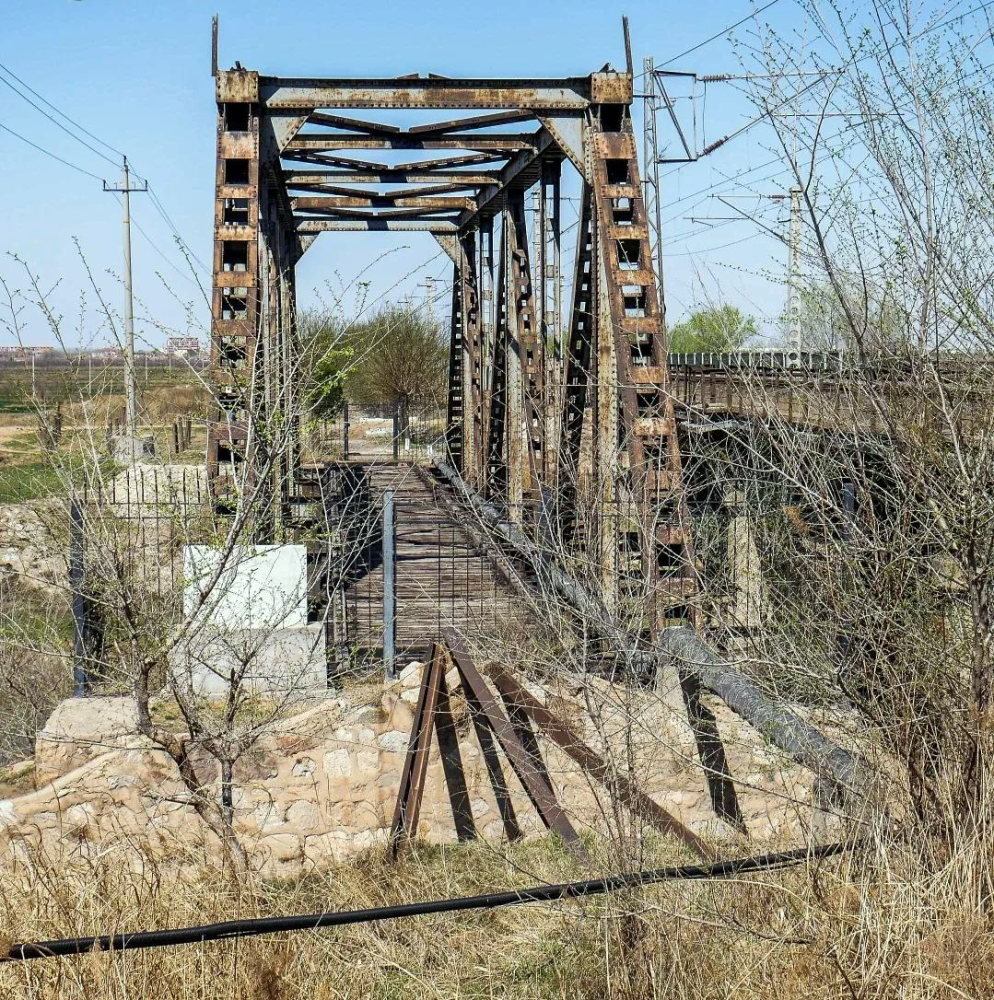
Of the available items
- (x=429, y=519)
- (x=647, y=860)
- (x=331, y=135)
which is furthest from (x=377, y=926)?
(x=429, y=519)

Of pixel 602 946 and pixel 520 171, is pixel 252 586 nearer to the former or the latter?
pixel 602 946

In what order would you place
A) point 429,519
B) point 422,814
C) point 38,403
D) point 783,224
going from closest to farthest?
point 783,224, point 38,403, point 422,814, point 429,519

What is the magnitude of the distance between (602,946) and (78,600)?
4914 millimetres

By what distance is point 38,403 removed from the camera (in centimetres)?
689

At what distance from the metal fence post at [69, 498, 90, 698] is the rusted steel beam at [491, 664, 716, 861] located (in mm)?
2699

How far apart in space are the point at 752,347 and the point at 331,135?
6920mm

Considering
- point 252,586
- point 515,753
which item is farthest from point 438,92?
point 515,753

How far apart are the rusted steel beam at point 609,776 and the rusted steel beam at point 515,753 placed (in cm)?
20

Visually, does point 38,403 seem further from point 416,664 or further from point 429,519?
point 429,519

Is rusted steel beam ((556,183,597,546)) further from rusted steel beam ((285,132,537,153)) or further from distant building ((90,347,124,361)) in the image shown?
distant building ((90,347,124,361))

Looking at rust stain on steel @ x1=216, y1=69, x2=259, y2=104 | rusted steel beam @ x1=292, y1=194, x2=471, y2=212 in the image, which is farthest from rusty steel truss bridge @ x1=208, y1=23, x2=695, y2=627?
rusted steel beam @ x1=292, y1=194, x2=471, y2=212

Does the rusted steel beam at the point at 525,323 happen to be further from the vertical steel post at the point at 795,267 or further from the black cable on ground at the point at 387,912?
the black cable on ground at the point at 387,912

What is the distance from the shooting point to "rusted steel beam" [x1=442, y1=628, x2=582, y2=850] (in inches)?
219

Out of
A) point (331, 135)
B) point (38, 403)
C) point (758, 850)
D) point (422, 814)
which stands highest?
point (331, 135)
